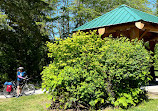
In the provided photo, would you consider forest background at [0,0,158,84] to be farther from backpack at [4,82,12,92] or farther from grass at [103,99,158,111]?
grass at [103,99,158,111]

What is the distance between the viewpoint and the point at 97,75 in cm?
521

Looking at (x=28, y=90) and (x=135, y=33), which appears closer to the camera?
(x=135, y=33)

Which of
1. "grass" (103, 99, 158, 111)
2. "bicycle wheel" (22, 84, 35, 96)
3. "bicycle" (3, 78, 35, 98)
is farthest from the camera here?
"bicycle wheel" (22, 84, 35, 96)

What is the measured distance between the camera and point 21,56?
11805mm

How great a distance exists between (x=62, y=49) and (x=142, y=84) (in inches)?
117

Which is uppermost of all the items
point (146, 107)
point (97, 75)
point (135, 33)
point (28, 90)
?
point (135, 33)

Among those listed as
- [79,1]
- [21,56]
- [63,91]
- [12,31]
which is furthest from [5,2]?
[79,1]

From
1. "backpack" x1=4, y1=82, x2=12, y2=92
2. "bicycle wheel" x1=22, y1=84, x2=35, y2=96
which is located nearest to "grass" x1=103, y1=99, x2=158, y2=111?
"bicycle wheel" x1=22, y1=84, x2=35, y2=96

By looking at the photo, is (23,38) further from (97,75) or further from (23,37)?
(97,75)

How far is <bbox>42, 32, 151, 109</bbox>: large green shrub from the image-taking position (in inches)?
202

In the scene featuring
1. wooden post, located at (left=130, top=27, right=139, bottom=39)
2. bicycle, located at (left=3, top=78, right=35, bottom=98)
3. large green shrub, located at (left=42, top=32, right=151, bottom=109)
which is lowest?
bicycle, located at (left=3, top=78, right=35, bottom=98)

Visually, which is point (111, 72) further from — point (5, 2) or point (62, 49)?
point (5, 2)

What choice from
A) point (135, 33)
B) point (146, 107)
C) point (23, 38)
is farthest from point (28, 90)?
point (135, 33)

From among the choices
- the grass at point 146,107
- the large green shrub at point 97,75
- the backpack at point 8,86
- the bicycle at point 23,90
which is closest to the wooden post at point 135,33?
the large green shrub at point 97,75
